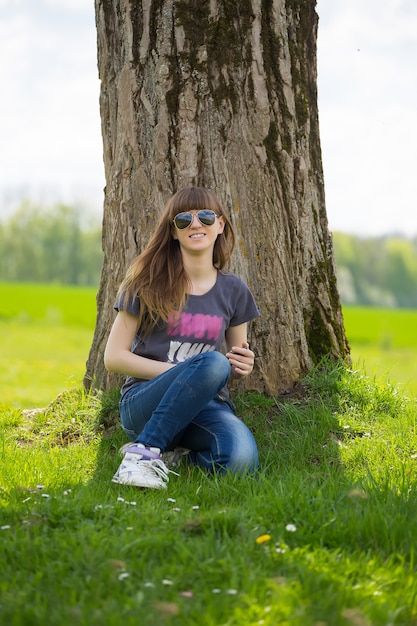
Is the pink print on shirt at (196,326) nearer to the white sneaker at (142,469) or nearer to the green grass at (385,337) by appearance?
the white sneaker at (142,469)

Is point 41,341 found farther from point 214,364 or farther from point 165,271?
point 214,364

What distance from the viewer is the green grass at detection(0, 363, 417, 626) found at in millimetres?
2234

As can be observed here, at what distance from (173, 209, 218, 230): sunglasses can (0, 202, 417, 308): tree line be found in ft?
154

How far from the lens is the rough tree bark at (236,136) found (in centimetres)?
458

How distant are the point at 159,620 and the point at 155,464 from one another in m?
1.37

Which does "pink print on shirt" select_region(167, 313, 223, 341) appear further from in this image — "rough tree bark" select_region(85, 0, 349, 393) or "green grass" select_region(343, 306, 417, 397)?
"green grass" select_region(343, 306, 417, 397)

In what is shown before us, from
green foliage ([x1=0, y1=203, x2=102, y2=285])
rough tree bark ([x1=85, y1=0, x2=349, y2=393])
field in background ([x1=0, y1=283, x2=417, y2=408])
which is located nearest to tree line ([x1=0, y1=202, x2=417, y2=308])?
green foliage ([x1=0, y1=203, x2=102, y2=285])

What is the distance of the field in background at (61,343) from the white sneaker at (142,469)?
2.00m

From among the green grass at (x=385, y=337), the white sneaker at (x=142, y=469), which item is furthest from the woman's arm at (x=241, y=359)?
the green grass at (x=385, y=337)

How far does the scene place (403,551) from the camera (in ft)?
8.75

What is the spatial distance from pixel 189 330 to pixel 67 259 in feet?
165

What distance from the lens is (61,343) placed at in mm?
18656

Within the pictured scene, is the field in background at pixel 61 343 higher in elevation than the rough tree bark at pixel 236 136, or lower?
lower

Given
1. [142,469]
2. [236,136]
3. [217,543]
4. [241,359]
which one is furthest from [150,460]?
Result: [236,136]
